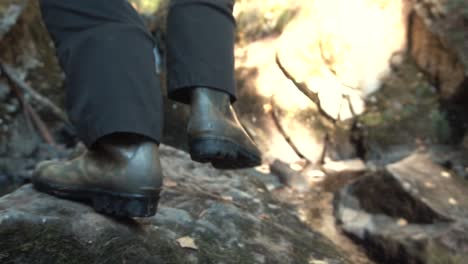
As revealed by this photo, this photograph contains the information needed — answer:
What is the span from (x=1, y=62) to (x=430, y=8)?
153 inches

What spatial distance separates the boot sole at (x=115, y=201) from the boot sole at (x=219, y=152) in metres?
0.20

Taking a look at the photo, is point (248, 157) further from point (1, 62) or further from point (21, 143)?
point (1, 62)

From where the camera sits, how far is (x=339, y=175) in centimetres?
386

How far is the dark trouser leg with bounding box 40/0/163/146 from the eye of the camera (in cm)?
140

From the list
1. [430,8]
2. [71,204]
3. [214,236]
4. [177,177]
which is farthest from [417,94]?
[71,204]

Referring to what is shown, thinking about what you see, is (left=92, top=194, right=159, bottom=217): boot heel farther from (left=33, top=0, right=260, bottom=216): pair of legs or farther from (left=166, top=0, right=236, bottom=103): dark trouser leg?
(left=166, top=0, right=236, bottom=103): dark trouser leg

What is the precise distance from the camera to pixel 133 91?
1419mm

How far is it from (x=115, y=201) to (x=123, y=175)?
115 millimetres

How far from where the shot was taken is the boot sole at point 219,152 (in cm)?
155

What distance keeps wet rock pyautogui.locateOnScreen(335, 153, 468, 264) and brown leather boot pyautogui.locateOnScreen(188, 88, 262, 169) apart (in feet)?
4.00

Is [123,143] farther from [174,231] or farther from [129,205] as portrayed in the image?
[174,231]

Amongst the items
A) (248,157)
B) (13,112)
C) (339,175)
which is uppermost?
(248,157)

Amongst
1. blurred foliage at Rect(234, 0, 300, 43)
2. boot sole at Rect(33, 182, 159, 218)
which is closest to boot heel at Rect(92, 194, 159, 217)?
boot sole at Rect(33, 182, 159, 218)

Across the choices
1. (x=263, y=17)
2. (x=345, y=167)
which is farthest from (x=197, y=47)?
(x=263, y=17)
